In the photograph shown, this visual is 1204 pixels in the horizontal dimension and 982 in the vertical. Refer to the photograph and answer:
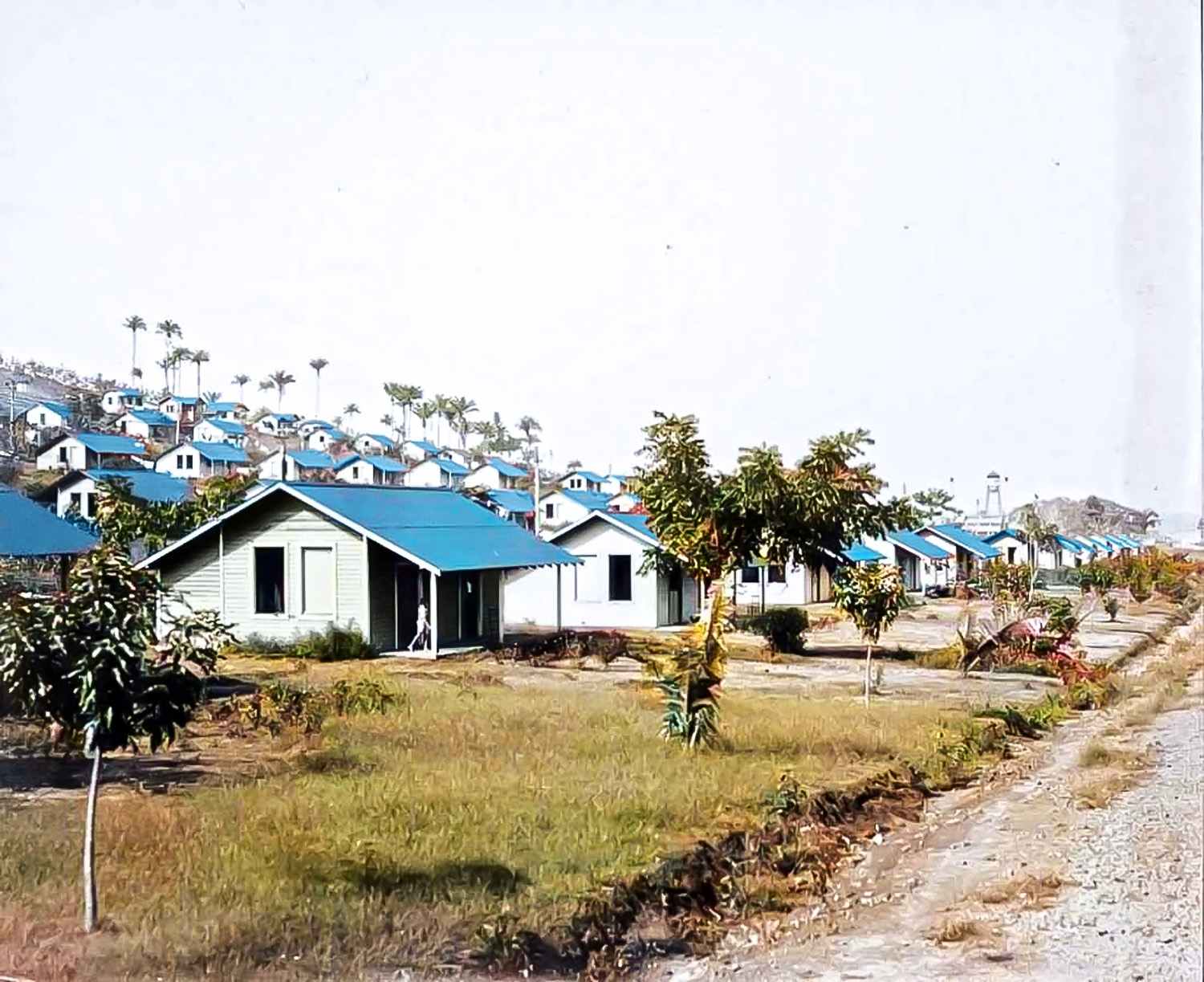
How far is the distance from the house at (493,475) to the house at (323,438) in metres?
0.33

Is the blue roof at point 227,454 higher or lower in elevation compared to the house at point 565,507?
higher

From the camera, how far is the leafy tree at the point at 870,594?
11.7 feet

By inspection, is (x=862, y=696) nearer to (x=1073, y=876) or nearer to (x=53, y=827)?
(x=1073, y=876)

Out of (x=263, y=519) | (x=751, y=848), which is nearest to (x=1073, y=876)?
(x=751, y=848)

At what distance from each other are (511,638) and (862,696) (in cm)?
89

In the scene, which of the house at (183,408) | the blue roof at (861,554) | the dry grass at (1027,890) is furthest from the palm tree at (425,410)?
the dry grass at (1027,890)

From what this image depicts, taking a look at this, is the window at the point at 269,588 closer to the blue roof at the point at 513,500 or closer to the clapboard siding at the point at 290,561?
the clapboard siding at the point at 290,561

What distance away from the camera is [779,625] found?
365 centimetres

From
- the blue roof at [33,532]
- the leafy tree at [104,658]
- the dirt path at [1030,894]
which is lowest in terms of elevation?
the dirt path at [1030,894]

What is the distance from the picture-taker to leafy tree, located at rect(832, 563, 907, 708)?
11.7ft

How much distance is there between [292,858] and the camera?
3277 millimetres

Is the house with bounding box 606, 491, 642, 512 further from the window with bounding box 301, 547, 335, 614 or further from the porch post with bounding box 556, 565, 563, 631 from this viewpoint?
the window with bounding box 301, 547, 335, 614

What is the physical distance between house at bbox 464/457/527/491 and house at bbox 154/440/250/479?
56cm

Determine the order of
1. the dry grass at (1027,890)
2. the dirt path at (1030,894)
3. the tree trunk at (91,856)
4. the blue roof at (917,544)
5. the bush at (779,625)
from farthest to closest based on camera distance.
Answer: the bush at (779,625)
the blue roof at (917,544)
the tree trunk at (91,856)
the dry grass at (1027,890)
the dirt path at (1030,894)
